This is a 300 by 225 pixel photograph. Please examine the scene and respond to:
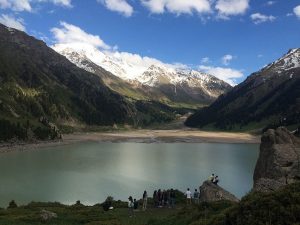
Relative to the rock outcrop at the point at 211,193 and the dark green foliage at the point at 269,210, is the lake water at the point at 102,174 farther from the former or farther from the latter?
the dark green foliage at the point at 269,210

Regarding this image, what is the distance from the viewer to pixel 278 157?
53062 millimetres

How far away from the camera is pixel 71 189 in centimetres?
9319

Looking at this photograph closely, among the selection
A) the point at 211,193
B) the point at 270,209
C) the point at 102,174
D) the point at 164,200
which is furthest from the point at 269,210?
the point at 102,174

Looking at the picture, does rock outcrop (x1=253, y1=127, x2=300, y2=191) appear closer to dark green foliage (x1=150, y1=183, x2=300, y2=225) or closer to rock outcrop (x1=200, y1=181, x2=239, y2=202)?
rock outcrop (x1=200, y1=181, x2=239, y2=202)

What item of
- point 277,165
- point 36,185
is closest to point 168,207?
point 277,165

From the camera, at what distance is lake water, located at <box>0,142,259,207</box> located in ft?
289

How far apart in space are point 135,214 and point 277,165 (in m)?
18.4

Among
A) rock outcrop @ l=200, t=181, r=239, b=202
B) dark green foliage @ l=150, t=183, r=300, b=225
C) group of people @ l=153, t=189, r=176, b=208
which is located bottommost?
group of people @ l=153, t=189, r=176, b=208

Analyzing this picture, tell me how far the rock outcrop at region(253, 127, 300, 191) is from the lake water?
80.7ft

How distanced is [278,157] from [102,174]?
70.6 meters

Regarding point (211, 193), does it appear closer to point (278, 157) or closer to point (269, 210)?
point (278, 157)

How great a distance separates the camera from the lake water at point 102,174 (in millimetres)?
87938

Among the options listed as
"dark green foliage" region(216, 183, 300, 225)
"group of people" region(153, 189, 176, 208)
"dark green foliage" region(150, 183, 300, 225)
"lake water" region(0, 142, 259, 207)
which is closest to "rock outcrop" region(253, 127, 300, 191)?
"group of people" region(153, 189, 176, 208)

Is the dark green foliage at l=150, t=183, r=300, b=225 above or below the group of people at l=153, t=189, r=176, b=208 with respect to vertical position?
above
